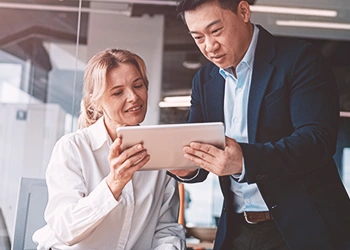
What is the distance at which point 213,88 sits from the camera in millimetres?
1723

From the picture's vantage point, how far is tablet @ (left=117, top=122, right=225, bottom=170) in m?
1.32

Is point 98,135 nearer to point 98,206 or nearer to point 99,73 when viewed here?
point 99,73

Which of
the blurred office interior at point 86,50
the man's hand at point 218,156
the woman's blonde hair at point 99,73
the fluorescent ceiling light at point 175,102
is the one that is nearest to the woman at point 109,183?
the woman's blonde hair at point 99,73

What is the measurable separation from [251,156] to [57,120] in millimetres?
3565

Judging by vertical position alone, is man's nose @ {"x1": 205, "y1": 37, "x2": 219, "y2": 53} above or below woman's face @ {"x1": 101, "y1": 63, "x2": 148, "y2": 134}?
above

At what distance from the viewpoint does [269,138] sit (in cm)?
157

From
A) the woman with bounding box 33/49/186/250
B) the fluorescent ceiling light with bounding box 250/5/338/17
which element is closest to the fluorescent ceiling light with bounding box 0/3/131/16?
the fluorescent ceiling light with bounding box 250/5/338/17

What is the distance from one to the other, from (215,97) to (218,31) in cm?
22

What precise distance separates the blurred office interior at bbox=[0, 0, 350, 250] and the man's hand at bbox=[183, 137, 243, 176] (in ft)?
7.24

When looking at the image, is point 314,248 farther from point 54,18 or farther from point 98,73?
point 54,18

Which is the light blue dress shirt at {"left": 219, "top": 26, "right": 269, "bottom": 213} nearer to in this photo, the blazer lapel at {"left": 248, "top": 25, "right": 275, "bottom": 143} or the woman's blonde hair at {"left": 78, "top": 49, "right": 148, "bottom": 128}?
the blazer lapel at {"left": 248, "top": 25, "right": 275, "bottom": 143}

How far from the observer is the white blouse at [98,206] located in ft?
4.77

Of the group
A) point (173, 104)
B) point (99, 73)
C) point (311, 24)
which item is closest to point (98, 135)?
point (99, 73)

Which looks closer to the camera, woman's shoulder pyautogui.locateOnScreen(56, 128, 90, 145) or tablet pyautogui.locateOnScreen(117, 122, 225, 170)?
tablet pyautogui.locateOnScreen(117, 122, 225, 170)
